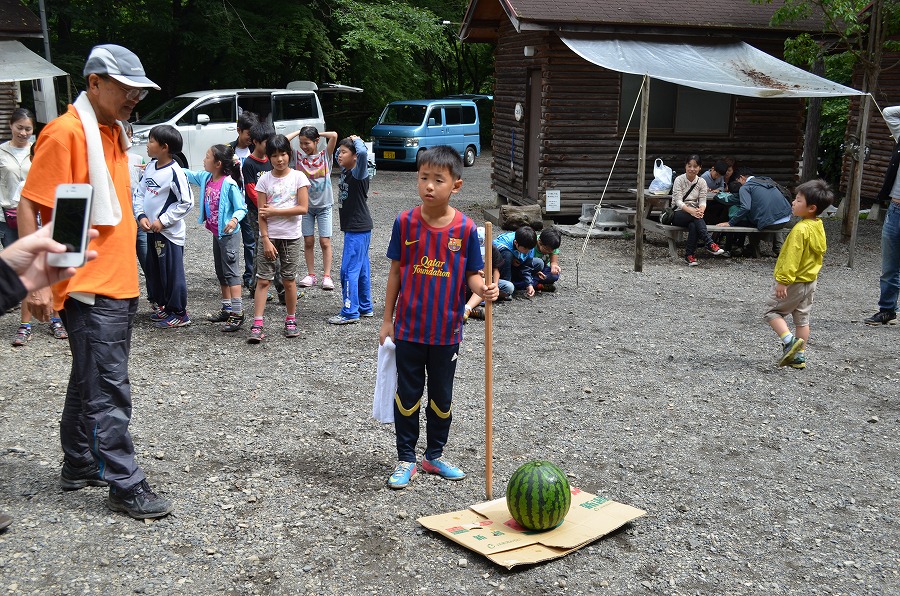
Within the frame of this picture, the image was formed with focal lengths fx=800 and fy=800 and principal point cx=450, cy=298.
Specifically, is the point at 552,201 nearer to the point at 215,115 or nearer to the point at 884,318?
the point at 884,318

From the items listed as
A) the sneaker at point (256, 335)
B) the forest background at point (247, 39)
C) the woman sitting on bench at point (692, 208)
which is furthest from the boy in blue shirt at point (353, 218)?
the forest background at point (247, 39)

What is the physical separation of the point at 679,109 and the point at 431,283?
37.9 feet

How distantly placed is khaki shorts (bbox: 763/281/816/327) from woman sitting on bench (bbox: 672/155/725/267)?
4.55 meters

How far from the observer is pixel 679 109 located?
568 inches

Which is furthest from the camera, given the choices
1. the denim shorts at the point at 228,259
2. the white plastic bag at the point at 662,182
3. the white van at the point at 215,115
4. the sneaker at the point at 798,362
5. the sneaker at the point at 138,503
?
the white van at the point at 215,115

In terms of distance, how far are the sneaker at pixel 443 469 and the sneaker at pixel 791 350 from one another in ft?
11.4

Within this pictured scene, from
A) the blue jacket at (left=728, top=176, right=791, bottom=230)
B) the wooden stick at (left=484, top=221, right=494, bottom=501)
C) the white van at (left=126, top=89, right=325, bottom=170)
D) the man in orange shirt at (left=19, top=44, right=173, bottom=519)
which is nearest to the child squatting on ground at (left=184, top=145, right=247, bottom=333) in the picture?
the man in orange shirt at (left=19, top=44, right=173, bottom=519)

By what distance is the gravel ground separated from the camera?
11.8ft

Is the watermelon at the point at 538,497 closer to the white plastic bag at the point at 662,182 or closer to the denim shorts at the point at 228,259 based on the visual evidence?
the denim shorts at the point at 228,259

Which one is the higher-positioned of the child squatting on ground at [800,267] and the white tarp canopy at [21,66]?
the white tarp canopy at [21,66]

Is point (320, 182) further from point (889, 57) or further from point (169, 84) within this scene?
point (169, 84)

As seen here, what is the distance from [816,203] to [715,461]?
8.78ft

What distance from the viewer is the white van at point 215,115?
18.2 meters

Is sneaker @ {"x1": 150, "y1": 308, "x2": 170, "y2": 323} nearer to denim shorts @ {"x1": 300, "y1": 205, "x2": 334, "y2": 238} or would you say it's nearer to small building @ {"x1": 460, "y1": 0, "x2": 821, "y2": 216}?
denim shorts @ {"x1": 300, "y1": 205, "x2": 334, "y2": 238}
